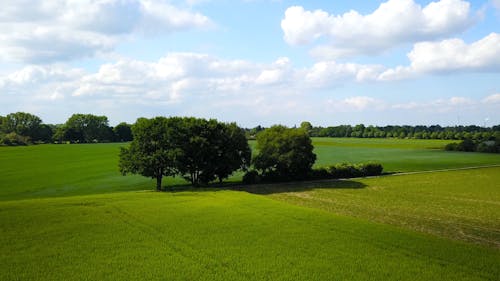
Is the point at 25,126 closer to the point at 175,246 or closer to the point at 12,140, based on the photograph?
the point at 12,140

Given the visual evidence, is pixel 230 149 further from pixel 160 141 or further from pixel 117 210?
pixel 117 210

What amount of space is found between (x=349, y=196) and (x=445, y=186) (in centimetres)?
1951

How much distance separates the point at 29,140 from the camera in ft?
559

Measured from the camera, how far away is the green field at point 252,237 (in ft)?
64.4

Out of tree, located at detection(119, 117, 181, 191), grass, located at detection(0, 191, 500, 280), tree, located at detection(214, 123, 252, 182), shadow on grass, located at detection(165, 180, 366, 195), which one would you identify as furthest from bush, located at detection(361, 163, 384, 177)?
grass, located at detection(0, 191, 500, 280)

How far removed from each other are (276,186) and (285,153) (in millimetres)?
7403

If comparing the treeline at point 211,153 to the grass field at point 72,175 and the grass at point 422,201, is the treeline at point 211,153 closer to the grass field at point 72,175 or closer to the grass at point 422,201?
the grass at point 422,201

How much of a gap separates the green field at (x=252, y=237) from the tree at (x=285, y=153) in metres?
15.5

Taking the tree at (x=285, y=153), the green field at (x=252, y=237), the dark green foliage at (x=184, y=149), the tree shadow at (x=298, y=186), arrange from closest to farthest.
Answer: the green field at (x=252, y=237) < the dark green foliage at (x=184, y=149) < the tree shadow at (x=298, y=186) < the tree at (x=285, y=153)

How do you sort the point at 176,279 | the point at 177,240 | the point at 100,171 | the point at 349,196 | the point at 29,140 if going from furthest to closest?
the point at 29,140, the point at 100,171, the point at 349,196, the point at 177,240, the point at 176,279

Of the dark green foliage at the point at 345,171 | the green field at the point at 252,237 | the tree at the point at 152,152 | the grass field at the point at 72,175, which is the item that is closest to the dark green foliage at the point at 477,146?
the grass field at the point at 72,175

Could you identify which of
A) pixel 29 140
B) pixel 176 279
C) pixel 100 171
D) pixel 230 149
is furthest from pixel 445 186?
pixel 29 140

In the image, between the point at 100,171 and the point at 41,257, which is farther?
the point at 100,171

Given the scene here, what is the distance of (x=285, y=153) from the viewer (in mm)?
66875
